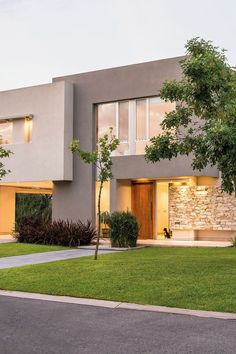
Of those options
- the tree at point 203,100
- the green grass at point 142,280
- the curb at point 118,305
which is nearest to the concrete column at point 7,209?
the green grass at point 142,280

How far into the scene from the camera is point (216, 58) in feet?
39.5

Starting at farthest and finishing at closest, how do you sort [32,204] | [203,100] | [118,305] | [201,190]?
[32,204] < [201,190] < [203,100] < [118,305]

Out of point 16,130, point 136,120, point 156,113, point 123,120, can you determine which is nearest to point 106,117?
point 123,120

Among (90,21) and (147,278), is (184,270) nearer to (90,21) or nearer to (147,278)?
(147,278)

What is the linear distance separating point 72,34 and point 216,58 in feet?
39.3

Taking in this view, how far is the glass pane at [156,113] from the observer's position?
71.8 feet

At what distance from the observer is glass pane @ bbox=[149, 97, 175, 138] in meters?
21.9

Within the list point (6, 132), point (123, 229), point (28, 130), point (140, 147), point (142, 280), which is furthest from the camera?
point (6, 132)

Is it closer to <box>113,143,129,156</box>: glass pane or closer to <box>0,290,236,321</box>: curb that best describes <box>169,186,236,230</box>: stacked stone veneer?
<box>113,143,129,156</box>: glass pane

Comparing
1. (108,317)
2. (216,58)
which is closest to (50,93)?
(216,58)

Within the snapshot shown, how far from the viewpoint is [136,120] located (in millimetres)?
22531

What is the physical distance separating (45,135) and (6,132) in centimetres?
295

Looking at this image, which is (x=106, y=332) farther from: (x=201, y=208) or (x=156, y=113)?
(x=156, y=113)

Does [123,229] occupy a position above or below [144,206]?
below
